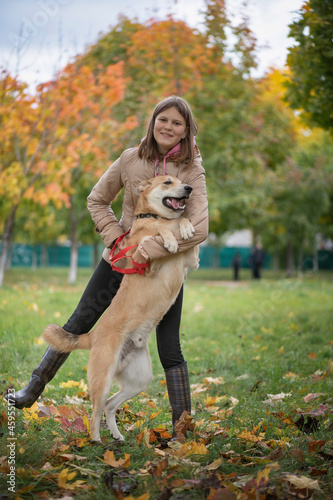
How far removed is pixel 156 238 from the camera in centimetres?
296

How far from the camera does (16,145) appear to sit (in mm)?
10898

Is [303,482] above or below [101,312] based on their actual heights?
below

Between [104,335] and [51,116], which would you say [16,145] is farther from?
[104,335]

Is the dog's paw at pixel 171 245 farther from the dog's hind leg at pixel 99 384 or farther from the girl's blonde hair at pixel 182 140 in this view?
the dog's hind leg at pixel 99 384

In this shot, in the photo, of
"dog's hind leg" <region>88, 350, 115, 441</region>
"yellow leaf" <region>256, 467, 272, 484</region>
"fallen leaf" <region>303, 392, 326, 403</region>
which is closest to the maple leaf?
"dog's hind leg" <region>88, 350, 115, 441</region>

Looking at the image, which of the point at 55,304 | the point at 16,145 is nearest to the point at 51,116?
the point at 16,145

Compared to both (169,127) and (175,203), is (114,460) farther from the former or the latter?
(169,127)

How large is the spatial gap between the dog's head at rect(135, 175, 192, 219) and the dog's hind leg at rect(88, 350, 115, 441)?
41.8 inches

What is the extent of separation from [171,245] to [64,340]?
102 centimetres

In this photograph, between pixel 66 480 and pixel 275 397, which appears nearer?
pixel 66 480

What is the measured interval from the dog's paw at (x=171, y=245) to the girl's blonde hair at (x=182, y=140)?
24.1 inches

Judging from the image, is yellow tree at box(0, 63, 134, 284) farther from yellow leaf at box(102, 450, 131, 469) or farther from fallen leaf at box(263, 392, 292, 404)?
yellow leaf at box(102, 450, 131, 469)

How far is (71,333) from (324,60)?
5009mm

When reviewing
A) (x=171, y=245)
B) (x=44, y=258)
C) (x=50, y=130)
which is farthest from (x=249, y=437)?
(x=44, y=258)
